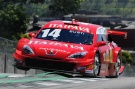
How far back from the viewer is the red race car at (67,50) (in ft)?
53.7

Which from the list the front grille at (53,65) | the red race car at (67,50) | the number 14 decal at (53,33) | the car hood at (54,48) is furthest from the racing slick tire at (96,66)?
the number 14 decal at (53,33)

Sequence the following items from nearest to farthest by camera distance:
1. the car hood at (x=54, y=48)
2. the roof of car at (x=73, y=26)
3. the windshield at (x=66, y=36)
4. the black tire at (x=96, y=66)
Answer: the car hood at (x=54, y=48) < the black tire at (x=96, y=66) < the windshield at (x=66, y=36) < the roof of car at (x=73, y=26)

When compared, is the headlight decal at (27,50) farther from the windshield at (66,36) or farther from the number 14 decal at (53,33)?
the number 14 decal at (53,33)

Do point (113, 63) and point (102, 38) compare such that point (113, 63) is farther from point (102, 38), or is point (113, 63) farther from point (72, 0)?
point (72, 0)

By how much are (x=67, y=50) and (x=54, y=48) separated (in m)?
0.36

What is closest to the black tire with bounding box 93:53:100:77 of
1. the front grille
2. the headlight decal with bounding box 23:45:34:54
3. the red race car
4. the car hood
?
the red race car

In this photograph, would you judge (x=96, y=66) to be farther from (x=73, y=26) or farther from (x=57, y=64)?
(x=73, y=26)

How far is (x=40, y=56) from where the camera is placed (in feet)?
53.7

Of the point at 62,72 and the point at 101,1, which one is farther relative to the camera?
the point at 101,1

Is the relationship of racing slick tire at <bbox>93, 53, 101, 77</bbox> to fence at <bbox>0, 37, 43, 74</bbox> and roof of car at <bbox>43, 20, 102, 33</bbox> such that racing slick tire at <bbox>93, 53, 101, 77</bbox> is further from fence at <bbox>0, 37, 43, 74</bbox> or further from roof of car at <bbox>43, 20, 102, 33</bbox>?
fence at <bbox>0, 37, 43, 74</bbox>

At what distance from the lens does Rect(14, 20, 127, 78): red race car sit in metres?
16.4

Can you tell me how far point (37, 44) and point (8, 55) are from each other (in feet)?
24.3

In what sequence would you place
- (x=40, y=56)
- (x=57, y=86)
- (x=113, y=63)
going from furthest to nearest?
(x=113, y=63) < (x=40, y=56) < (x=57, y=86)

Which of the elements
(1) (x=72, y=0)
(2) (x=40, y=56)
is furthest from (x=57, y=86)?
(1) (x=72, y=0)
